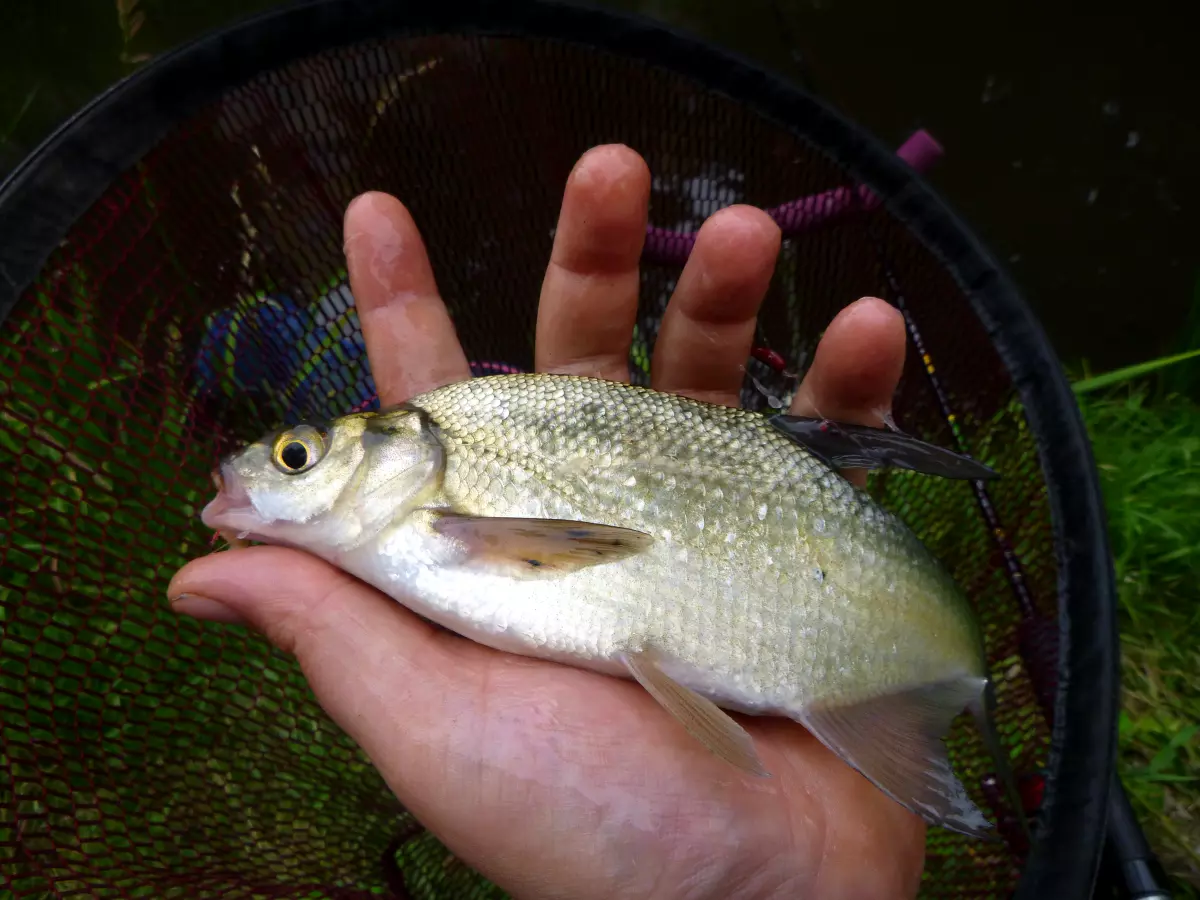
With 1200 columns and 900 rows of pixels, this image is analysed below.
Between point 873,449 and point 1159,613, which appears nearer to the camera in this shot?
point 873,449

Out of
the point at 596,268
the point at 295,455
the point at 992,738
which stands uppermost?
the point at 596,268

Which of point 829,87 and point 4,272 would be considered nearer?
point 4,272

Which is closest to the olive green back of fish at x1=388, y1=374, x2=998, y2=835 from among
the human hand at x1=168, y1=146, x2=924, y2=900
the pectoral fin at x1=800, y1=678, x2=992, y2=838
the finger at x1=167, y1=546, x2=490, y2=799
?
the pectoral fin at x1=800, y1=678, x2=992, y2=838

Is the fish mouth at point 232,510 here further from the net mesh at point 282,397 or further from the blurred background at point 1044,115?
the blurred background at point 1044,115

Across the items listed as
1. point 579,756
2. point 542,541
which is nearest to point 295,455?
point 542,541

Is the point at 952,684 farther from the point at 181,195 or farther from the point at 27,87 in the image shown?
the point at 27,87

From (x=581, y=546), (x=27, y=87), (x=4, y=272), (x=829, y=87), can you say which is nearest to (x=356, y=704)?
(x=581, y=546)

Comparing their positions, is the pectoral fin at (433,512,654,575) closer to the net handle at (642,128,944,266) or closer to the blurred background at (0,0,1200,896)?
the net handle at (642,128,944,266)

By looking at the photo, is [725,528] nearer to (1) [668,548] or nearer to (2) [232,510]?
(1) [668,548]
